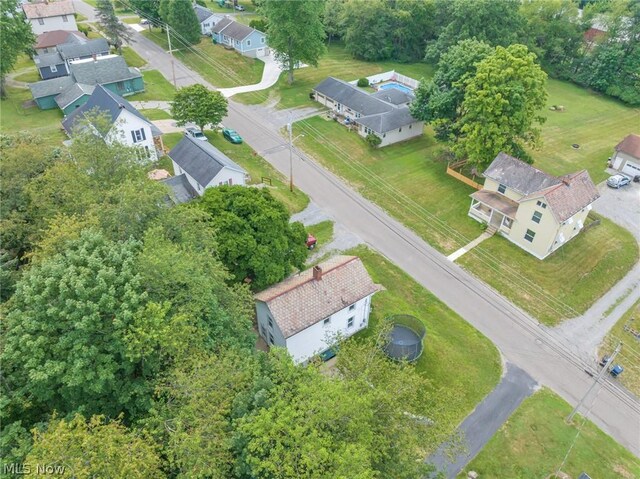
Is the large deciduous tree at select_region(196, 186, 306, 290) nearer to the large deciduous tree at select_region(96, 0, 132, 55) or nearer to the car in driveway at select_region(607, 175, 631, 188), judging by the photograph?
the car in driveway at select_region(607, 175, 631, 188)

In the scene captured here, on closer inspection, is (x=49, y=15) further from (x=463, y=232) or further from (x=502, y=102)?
(x=463, y=232)

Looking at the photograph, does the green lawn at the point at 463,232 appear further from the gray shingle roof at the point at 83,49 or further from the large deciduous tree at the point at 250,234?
the gray shingle roof at the point at 83,49

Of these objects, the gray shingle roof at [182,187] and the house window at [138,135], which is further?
the house window at [138,135]

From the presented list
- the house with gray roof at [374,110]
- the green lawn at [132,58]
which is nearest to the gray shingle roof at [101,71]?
the green lawn at [132,58]

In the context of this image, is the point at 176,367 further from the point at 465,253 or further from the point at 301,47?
the point at 301,47

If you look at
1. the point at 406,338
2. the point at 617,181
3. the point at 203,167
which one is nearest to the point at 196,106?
the point at 203,167

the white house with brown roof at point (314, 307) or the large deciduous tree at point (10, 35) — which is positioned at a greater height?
the large deciduous tree at point (10, 35)
